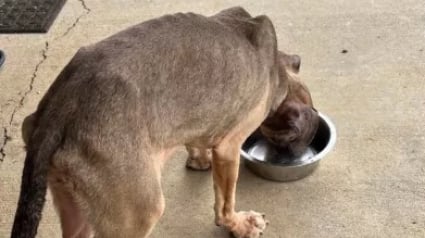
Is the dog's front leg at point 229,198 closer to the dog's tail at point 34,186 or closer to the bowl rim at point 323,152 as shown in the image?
the bowl rim at point 323,152

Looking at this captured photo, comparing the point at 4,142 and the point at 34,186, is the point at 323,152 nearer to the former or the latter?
the point at 34,186

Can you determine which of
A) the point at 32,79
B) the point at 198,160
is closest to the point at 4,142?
the point at 32,79

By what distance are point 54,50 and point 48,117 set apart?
2310 mm

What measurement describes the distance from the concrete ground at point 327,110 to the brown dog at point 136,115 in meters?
0.52

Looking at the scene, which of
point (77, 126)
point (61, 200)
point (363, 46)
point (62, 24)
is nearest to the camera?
point (77, 126)

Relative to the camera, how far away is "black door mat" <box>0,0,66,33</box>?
4.61 metres

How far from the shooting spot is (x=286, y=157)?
3.38m

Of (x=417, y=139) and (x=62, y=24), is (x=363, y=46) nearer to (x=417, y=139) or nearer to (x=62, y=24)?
(x=417, y=139)

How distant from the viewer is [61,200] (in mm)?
2295

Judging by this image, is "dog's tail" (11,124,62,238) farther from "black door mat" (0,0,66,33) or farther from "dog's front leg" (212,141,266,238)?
"black door mat" (0,0,66,33)

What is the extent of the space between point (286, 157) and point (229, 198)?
1.70 feet

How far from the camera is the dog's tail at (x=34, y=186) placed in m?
2.07

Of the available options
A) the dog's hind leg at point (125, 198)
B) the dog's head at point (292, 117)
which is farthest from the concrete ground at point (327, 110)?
the dog's hind leg at point (125, 198)

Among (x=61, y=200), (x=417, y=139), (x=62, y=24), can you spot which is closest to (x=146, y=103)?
(x=61, y=200)
